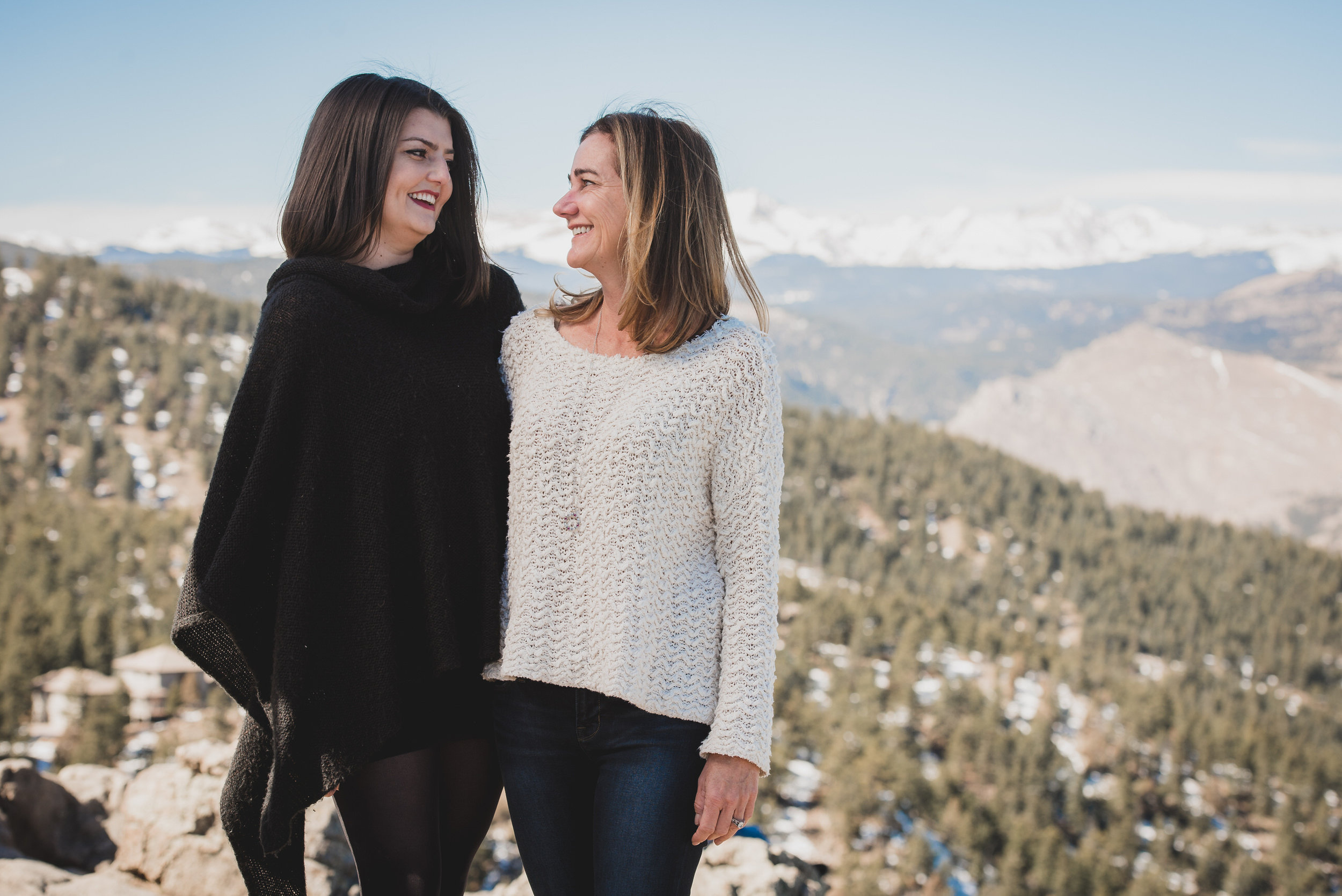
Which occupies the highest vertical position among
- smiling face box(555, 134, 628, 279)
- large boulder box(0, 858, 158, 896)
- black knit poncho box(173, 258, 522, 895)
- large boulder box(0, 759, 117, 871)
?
smiling face box(555, 134, 628, 279)

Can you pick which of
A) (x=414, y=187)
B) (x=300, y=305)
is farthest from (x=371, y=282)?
(x=414, y=187)

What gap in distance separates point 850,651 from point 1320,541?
652 ft

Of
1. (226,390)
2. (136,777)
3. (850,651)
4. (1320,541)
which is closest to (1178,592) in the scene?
(850,651)

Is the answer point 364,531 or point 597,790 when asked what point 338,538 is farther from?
point 597,790

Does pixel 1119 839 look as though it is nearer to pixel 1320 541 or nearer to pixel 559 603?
pixel 559 603

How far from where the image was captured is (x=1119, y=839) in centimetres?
3934

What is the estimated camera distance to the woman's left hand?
2.22 m

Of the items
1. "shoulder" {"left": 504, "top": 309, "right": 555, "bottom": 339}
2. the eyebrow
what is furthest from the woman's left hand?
the eyebrow

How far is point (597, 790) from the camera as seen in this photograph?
7.47 feet

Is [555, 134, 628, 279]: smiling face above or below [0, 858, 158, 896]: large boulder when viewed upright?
above

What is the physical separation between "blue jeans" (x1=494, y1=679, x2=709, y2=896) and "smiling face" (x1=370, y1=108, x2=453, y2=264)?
4.15 ft

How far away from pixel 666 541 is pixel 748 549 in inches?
8.1

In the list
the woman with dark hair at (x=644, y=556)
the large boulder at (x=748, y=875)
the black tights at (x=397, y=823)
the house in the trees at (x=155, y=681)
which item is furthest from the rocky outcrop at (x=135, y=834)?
the house in the trees at (x=155, y=681)

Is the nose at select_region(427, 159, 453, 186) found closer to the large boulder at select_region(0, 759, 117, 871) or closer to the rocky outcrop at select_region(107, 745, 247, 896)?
the rocky outcrop at select_region(107, 745, 247, 896)
